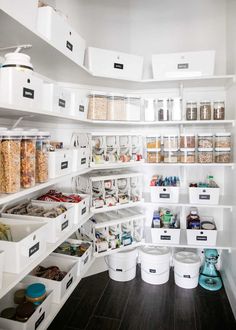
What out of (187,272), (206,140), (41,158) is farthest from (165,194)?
(41,158)

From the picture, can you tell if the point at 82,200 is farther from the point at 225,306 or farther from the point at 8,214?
the point at 225,306

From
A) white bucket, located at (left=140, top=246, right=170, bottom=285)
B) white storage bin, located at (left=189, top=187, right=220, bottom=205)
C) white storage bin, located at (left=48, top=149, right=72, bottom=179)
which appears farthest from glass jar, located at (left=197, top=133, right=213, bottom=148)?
white storage bin, located at (left=48, top=149, right=72, bottom=179)

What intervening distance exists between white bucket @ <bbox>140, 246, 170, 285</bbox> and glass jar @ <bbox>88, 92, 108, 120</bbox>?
51.6 inches

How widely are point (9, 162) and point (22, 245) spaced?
375 mm

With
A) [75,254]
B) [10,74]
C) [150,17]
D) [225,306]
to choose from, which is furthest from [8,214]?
[150,17]

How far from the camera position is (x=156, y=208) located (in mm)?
2756

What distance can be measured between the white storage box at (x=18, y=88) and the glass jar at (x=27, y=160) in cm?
14

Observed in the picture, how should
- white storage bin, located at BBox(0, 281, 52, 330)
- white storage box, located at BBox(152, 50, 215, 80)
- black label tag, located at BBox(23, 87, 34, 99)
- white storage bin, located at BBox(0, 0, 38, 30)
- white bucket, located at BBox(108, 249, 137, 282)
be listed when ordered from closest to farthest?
white storage bin, located at BBox(0, 0, 38, 30), black label tag, located at BBox(23, 87, 34, 99), white storage bin, located at BBox(0, 281, 52, 330), white storage box, located at BBox(152, 50, 215, 80), white bucket, located at BBox(108, 249, 137, 282)

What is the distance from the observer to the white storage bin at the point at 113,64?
6.93 ft

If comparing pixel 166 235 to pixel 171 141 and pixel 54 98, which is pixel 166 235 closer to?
pixel 171 141

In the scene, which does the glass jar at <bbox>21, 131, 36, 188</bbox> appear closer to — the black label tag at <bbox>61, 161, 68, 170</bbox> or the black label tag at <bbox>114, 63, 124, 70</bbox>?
the black label tag at <bbox>61, 161, 68, 170</bbox>

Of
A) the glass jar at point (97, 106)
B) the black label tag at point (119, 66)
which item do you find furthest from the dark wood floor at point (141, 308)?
the black label tag at point (119, 66)

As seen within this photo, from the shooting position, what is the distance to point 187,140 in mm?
2260

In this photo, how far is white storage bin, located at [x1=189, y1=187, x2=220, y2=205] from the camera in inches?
88.8
